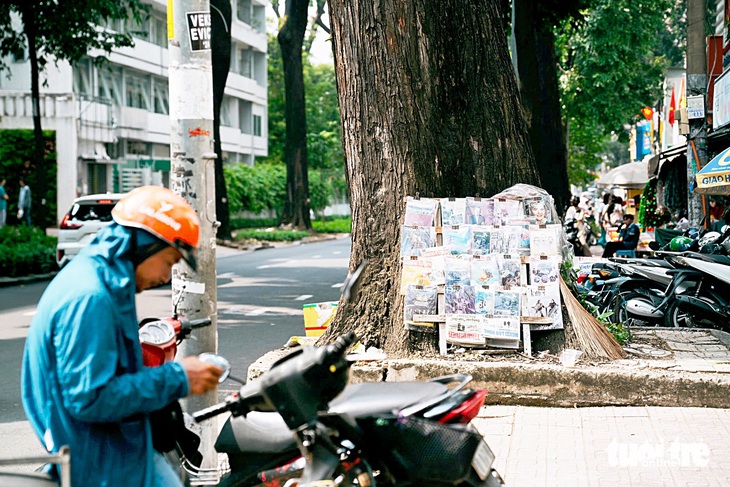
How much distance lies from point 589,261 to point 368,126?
20.7 ft

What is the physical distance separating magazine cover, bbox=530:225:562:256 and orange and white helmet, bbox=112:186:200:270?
4892 mm

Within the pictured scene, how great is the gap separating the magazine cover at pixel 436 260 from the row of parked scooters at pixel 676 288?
105 inches

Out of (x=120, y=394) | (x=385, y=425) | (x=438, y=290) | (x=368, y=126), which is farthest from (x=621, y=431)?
(x=120, y=394)

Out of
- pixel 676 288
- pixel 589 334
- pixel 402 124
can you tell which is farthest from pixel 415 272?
pixel 676 288

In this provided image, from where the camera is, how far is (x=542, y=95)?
858 inches

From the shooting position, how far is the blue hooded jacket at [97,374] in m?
2.83

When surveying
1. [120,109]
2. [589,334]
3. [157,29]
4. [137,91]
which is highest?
[157,29]

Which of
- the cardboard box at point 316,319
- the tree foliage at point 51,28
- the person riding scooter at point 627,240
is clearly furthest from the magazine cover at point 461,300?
the tree foliage at point 51,28

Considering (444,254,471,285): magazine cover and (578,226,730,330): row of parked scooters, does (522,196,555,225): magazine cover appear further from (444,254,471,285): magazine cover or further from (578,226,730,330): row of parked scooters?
(578,226,730,330): row of parked scooters

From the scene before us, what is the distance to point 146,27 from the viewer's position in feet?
164

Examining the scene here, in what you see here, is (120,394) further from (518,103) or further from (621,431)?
(518,103)

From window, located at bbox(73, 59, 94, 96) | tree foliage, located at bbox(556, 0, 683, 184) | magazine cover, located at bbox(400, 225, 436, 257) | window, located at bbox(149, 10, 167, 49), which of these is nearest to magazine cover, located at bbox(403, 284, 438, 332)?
magazine cover, located at bbox(400, 225, 436, 257)

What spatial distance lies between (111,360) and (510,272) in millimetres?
5094

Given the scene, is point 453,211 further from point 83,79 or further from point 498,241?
point 83,79
